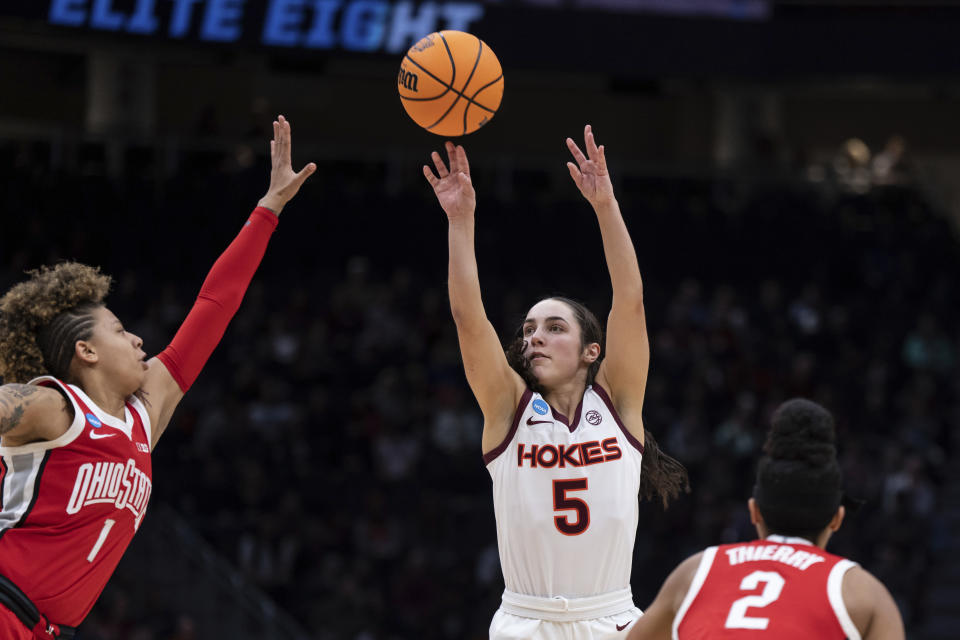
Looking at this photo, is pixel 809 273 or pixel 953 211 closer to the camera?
pixel 809 273

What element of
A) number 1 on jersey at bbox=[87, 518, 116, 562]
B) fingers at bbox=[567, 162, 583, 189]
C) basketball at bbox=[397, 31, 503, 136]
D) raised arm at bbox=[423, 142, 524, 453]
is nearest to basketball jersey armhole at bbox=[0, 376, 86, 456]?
number 1 on jersey at bbox=[87, 518, 116, 562]

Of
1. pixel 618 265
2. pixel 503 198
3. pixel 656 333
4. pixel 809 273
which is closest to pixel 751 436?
pixel 656 333

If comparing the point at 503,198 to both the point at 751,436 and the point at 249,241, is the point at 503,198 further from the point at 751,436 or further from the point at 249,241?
the point at 249,241

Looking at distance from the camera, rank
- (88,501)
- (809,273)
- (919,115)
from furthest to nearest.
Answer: (919,115)
(809,273)
(88,501)

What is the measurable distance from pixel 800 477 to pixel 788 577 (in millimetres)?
268

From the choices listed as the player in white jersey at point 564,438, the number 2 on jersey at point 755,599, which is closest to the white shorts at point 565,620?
the player in white jersey at point 564,438

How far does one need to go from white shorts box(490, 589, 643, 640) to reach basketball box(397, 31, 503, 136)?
2138mm

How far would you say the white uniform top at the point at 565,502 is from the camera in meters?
4.33

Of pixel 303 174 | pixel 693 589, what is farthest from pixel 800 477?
pixel 303 174

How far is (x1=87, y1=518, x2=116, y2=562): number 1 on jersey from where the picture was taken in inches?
149

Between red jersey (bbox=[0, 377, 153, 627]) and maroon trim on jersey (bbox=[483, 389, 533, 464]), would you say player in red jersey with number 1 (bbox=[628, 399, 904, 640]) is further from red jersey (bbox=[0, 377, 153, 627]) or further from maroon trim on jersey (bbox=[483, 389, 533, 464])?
red jersey (bbox=[0, 377, 153, 627])

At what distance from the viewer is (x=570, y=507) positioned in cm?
436

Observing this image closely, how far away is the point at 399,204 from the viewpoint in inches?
638

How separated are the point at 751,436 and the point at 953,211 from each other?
1204 centimetres
